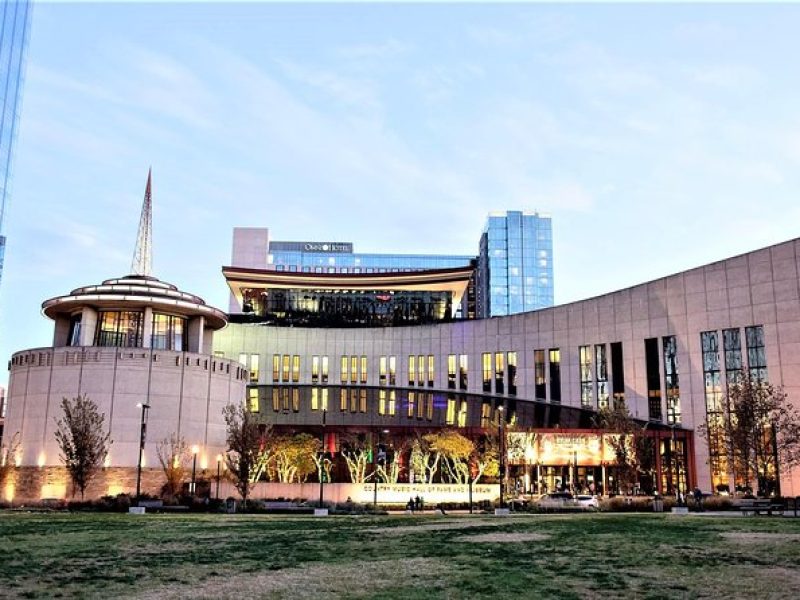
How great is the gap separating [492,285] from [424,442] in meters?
125

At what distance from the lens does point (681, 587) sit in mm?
14578

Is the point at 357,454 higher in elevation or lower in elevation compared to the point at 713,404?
lower

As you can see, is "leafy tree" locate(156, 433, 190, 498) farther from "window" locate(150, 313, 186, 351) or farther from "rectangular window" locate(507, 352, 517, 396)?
"rectangular window" locate(507, 352, 517, 396)

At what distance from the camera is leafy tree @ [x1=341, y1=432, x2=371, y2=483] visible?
71.1m

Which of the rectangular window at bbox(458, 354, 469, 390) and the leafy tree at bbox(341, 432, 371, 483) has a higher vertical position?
the rectangular window at bbox(458, 354, 469, 390)

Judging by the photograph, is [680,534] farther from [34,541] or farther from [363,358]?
[363,358]

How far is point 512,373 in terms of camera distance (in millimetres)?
91438

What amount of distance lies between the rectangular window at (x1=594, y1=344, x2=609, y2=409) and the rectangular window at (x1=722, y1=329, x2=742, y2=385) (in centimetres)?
1363

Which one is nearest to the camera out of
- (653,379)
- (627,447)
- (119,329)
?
(627,447)

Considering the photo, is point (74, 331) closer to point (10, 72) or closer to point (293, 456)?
point (293, 456)

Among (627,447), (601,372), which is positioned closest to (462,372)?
(601,372)

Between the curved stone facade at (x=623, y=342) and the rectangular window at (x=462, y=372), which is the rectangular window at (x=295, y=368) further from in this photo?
the rectangular window at (x=462, y=372)

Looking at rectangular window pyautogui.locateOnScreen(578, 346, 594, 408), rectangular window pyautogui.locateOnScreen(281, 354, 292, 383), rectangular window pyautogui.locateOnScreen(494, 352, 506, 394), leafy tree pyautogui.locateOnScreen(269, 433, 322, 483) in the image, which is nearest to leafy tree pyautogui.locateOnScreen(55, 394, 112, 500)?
leafy tree pyautogui.locateOnScreen(269, 433, 322, 483)

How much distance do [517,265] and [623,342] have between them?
382 ft
